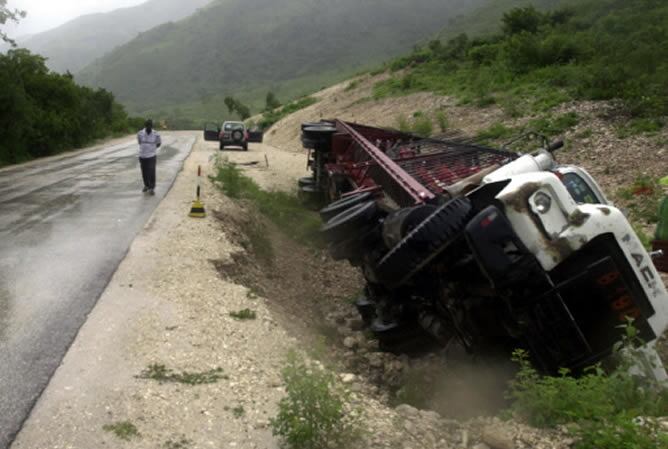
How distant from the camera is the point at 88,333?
218 inches

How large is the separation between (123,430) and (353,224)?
2934 mm

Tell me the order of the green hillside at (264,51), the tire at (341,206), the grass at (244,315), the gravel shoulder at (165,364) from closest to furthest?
1. the gravel shoulder at (165,364)
2. the grass at (244,315)
3. the tire at (341,206)
4. the green hillside at (264,51)

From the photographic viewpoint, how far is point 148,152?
542 inches

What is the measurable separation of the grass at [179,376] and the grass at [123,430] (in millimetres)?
673

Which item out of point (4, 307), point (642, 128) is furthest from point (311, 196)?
point (4, 307)

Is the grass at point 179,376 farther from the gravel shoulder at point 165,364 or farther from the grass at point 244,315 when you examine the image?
the grass at point 244,315

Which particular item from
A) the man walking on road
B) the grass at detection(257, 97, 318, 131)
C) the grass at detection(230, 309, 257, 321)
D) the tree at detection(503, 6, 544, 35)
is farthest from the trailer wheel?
the grass at detection(257, 97, 318, 131)

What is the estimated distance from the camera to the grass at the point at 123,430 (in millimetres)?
3874

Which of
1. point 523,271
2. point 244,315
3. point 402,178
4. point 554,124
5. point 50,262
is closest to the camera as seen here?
point 523,271

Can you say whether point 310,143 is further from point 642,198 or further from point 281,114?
point 281,114

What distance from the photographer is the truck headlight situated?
15.8 feet

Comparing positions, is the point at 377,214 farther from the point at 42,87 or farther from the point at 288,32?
the point at 288,32

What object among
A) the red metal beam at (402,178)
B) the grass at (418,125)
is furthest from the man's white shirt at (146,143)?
the grass at (418,125)

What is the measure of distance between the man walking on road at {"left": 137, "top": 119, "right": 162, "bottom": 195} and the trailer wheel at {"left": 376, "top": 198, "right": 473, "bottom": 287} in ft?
31.8
